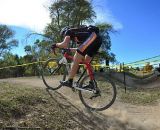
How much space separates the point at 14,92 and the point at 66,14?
97.2ft

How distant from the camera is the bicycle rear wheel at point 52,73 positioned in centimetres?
1271

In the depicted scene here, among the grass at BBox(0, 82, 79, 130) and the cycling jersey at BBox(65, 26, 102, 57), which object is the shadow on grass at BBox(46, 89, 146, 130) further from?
the cycling jersey at BBox(65, 26, 102, 57)

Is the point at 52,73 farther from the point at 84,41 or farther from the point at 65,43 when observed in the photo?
the point at 84,41

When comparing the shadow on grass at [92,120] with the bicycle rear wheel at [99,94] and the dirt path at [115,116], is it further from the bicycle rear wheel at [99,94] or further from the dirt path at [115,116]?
the bicycle rear wheel at [99,94]

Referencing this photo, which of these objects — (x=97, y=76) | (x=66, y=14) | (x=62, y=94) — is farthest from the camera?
(x=66, y=14)

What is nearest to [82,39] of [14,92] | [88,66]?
[88,66]

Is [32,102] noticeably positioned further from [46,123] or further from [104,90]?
[104,90]

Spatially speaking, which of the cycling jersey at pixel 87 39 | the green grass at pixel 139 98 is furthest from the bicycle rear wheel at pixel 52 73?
the green grass at pixel 139 98

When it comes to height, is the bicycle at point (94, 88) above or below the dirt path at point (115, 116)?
above

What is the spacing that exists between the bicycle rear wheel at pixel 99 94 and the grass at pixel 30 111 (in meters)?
Result: 0.80

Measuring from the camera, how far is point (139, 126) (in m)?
10.5

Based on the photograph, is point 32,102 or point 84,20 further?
point 84,20

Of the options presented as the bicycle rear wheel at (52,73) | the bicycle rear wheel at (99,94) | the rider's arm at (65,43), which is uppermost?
the rider's arm at (65,43)

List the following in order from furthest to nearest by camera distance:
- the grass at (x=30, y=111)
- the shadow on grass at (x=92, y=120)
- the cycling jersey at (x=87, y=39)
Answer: the cycling jersey at (x=87, y=39) < the shadow on grass at (x=92, y=120) < the grass at (x=30, y=111)
